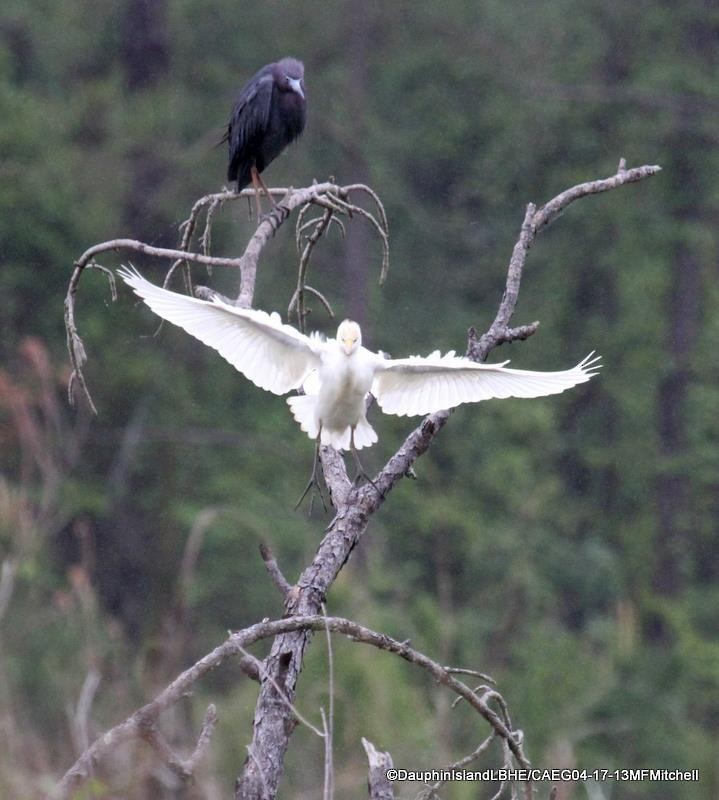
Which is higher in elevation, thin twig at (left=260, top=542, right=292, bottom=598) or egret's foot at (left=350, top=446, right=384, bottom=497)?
egret's foot at (left=350, top=446, right=384, bottom=497)

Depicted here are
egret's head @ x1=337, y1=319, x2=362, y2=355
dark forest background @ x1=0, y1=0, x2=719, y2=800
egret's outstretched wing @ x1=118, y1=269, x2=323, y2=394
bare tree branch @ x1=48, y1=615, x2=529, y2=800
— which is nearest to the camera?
bare tree branch @ x1=48, y1=615, x2=529, y2=800

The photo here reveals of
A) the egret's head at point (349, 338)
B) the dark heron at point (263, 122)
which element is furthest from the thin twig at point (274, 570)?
the dark heron at point (263, 122)

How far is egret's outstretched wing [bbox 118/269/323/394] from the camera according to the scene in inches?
141

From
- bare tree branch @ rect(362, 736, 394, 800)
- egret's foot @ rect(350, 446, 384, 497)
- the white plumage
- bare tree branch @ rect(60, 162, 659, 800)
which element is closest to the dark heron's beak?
bare tree branch @ rect(60, 162, 659, 800)

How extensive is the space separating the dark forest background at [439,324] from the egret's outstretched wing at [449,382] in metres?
6.72

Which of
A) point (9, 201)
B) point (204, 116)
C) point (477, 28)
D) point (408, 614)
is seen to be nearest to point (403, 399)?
point (408, 614)

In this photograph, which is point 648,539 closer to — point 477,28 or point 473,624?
point 473,624

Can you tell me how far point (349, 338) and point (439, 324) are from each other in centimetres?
1182

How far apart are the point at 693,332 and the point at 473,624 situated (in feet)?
15.3

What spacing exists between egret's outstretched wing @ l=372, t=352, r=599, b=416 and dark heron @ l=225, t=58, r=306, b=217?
2300 millimetres

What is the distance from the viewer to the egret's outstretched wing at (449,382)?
3.65m

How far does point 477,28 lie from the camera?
16.5 metres

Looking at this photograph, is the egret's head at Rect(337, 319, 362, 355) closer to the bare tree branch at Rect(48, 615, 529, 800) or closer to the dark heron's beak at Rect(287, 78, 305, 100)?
the bare tree branch at Rect(48, 615, 529, 800)

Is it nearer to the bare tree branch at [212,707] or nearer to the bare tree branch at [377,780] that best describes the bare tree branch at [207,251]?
the bare tree branch at [212,707]
